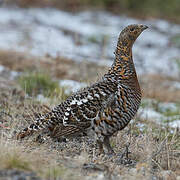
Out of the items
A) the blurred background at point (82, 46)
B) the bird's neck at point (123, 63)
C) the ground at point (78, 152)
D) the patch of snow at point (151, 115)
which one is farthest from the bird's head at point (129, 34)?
the patch of snow at point (151, 115)

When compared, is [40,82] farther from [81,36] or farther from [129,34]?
[81,36]

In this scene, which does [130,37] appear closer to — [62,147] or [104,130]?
[104,130]

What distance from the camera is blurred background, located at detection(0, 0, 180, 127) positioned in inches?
324

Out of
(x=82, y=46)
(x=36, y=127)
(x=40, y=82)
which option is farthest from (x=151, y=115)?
(x=82, y=46)

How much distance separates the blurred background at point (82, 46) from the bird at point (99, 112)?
2091 mm

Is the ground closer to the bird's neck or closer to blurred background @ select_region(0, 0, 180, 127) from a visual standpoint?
blurred background @ select_region(0, 0, 180, 127)

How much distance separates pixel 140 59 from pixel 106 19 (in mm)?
3817

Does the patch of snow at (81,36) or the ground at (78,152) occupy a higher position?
the patch of snow at (81,36)

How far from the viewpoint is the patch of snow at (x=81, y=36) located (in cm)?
1238

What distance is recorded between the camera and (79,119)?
434 centimetres

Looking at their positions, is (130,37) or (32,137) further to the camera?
(130,37)

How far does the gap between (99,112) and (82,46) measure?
30.5 feet

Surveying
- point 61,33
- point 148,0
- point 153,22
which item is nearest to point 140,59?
point 61,33

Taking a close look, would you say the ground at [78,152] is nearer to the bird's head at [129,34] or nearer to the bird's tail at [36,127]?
the bird's tail at [36,127]
